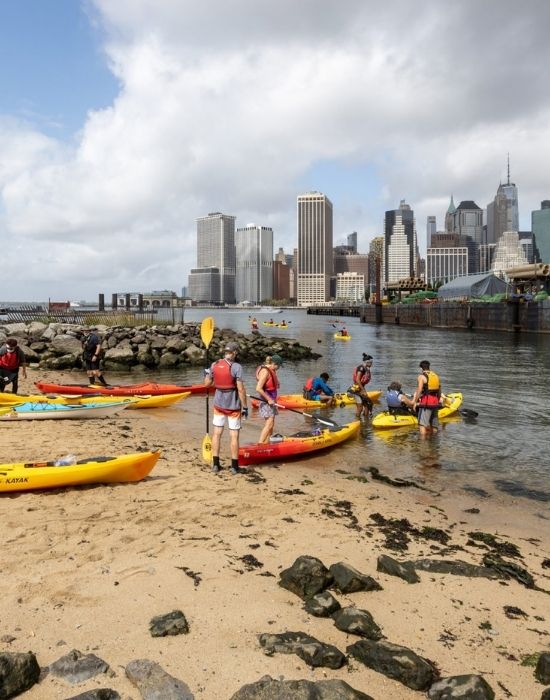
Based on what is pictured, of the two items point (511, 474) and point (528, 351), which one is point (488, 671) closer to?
point (511, 474)

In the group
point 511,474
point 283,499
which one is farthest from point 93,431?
point 511,474

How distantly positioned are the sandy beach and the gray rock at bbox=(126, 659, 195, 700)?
0.20 ft

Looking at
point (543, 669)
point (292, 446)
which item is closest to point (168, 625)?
point (543, 669)

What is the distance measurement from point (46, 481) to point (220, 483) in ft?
9.15

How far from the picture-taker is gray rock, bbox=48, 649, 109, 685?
3730 millimetres

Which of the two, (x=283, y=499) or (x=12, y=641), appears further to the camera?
(x=283, y=499)

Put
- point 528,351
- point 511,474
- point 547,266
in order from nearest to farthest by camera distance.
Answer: point 511,474
point 528,351
point 547,266

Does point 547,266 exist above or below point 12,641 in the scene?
above

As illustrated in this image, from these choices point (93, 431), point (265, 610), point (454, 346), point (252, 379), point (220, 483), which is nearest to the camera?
point (265, 610)

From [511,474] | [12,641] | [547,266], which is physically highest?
[547,266]

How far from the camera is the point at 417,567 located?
5.99 m

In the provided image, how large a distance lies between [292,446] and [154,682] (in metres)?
7.79

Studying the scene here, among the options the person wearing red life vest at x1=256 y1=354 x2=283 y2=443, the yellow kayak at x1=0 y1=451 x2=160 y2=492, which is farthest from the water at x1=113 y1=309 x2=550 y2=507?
the yellow kayak at x1=0 y1=451 x2=160 y2=492

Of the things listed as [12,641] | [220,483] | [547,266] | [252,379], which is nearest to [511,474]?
[220,483]
